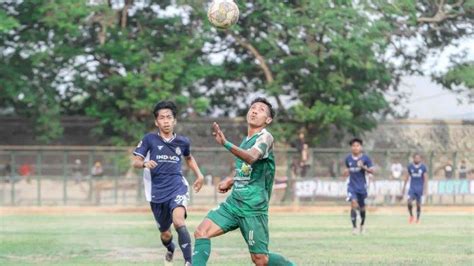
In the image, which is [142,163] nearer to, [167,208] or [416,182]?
[167,208]

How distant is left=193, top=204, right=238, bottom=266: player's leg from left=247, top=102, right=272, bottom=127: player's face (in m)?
0.87

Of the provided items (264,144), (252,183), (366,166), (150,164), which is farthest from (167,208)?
(366,166)

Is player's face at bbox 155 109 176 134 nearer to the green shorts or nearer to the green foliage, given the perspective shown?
the green shorts

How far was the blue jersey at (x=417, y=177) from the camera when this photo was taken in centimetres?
2753

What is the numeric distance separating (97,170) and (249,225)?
98.7 ft

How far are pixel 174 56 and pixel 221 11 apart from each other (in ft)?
92.6

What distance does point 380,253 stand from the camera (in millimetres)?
15570

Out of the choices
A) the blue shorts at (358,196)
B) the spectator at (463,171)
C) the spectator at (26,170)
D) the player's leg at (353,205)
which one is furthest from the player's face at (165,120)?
the spectator at (463,171)

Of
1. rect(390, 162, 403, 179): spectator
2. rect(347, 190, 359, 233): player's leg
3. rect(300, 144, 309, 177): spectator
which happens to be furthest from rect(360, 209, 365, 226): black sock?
rect(390, 162, 403, 179): spectator

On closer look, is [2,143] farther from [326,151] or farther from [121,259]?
[121,259]

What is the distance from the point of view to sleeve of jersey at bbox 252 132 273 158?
9781 millimetres

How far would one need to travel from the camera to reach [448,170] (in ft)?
135

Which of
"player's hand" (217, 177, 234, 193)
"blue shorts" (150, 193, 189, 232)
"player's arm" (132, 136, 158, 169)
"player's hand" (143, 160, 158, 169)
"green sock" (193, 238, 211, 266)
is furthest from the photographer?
"blue shorts" (150, 193, 189, 232)

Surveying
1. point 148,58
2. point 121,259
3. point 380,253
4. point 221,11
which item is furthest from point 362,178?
point 148,58
